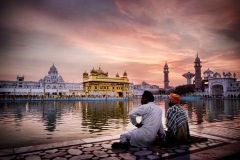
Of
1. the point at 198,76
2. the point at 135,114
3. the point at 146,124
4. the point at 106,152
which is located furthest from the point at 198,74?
the point at 106,152

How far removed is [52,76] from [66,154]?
9558 centimetres

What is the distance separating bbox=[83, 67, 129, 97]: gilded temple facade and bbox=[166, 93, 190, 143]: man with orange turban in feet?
171

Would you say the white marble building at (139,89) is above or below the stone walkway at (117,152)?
above

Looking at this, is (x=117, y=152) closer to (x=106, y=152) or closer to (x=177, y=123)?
(x=106, y=152)

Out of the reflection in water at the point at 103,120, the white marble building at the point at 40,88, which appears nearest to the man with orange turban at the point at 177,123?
the reflection in water at the point at 103,120

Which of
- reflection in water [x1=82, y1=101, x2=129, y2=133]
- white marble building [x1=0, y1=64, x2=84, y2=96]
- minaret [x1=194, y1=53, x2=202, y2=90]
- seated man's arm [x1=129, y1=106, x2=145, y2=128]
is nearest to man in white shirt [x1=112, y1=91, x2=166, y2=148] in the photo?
seated man's arm [x1=129, y1=106, x2=145, y2=128]

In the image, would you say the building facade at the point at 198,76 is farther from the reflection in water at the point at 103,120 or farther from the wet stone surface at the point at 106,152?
the wet stone surface at the point at 106,152

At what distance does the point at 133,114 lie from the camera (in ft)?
15.1

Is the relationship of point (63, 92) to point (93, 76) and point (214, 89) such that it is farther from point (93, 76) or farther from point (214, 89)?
point (214, 89)

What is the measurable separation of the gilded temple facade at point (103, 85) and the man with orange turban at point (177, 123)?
5212 centimetres

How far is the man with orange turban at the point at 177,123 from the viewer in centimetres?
500

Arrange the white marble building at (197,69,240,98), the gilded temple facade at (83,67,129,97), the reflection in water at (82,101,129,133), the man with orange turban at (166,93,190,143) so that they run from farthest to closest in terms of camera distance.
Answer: the white marble building at (197,69,240,98) < the gilded temple facade at (83,67,129,97) < the reflection in water at (82,101,129,133) < the man with orange turban at (166,93,190,143)

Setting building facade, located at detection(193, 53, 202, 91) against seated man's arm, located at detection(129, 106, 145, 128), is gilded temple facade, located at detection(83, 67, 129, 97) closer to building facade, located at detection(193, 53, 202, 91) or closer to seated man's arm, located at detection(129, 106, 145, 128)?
building facade, located at detection(193, 53, 202, 91)

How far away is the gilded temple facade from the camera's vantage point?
59.1 m
